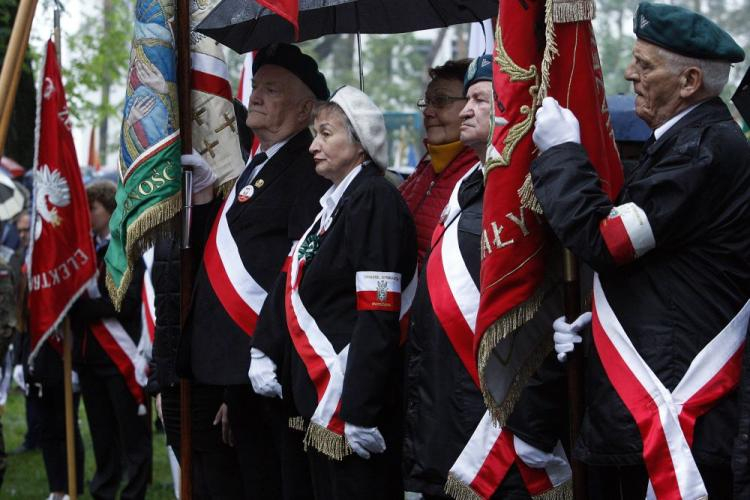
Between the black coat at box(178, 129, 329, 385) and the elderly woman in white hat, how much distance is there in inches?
15.3

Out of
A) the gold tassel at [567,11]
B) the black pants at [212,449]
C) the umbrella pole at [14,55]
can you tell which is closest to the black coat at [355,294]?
the black pants at [212,449]

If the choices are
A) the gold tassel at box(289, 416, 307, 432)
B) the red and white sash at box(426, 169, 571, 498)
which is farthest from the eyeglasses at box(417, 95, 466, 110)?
the gold tassel at box(289, 416, 307, 432)

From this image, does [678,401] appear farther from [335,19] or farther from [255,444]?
[335,19]

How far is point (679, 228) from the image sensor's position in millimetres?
3363

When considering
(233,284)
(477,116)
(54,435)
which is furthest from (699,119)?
(54,435)

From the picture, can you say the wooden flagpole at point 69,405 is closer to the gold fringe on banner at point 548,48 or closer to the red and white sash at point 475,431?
the red and white sash at point 475,431

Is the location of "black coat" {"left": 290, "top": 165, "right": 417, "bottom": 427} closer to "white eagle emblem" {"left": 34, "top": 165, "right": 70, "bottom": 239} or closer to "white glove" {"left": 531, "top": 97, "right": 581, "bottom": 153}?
"white glove" {"left": 531, "top": 97, "right": 581, "bottom": 153}

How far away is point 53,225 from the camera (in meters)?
7.28

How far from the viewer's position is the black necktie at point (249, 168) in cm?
535

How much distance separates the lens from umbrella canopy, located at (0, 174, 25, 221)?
7.31 metres

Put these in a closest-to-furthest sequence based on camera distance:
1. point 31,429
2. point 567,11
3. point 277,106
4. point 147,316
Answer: point 567,11 < point 277,106 < point 147,316 < point 31,429

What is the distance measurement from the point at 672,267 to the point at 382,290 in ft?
4.12

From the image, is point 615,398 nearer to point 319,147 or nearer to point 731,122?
point 731,122

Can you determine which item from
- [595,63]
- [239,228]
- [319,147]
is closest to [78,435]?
[239,228]
